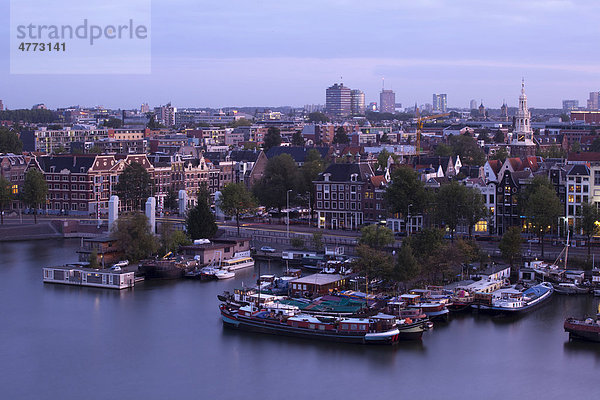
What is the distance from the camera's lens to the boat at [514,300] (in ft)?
70.1

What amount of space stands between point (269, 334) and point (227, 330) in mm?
1001

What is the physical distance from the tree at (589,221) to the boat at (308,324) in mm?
9299

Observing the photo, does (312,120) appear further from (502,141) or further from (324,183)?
(324,183)

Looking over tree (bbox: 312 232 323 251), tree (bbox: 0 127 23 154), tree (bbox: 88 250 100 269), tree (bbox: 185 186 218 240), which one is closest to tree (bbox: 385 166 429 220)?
tree (bbox: 312 232 323 251)

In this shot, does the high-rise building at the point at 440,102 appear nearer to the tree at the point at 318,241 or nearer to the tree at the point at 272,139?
the tree at the point at 272,139

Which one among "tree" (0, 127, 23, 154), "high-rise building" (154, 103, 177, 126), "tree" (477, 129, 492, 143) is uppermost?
"high-rise building" (154, 103, 177, 126)

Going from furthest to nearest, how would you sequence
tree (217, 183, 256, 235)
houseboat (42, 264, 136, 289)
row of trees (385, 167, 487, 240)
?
tree (217, 183, 256, 235)
row of trees (385, 167, 487, 240)
houseboat (42, 264, 136, 289)

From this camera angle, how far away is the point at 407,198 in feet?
98.3

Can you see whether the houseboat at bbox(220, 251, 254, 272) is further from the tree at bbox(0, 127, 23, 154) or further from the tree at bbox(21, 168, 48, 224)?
the tree at bbox(0, 127, 23, 154)

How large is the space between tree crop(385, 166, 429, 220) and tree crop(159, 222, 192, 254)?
695cm

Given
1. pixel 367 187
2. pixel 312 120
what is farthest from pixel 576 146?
pixel 312 120

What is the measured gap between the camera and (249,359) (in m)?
18.0

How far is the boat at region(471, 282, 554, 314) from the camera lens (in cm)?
2136

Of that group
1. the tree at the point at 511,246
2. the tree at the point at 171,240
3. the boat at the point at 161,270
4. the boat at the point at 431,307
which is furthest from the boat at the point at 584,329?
the tree at the point at 171,240
